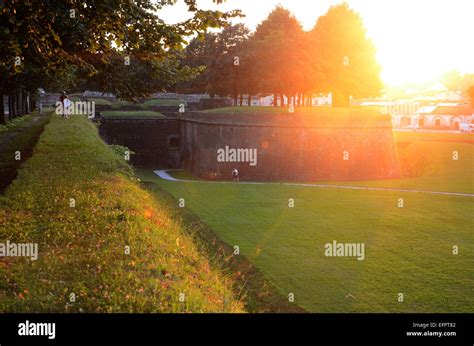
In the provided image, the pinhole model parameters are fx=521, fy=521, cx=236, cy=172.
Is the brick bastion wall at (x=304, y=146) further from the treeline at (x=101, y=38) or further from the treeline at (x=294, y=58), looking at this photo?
the treeline at (x=101, y=38)

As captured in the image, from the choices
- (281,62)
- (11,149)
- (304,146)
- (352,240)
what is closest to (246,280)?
(352,240)

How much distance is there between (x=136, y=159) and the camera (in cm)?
5288

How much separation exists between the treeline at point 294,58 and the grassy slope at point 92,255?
3793 centimetres

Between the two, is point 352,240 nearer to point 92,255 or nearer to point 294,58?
point 92,255

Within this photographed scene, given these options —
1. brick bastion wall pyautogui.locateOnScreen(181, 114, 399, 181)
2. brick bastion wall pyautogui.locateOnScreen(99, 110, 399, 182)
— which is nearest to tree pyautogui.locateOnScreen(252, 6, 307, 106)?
brick bastion wall pyautogui.locateOnScreen(99, 110, 399, 182)

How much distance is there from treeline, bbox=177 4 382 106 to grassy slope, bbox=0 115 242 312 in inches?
1493

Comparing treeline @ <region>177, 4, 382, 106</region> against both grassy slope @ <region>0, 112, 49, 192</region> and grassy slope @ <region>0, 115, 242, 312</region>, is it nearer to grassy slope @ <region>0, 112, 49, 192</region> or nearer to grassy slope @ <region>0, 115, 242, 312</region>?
grassy slope @ <region>0, 112, 49, 192</region>

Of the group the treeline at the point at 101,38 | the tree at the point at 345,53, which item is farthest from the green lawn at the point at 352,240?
the tree at the point at 345,53

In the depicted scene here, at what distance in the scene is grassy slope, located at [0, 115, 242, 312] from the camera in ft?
22.5

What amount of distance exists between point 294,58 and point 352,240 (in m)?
34.0

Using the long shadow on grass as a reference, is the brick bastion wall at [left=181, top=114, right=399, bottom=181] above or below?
above

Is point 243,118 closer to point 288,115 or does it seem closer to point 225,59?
point 288,115

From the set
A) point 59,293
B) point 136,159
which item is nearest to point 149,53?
point 59,293

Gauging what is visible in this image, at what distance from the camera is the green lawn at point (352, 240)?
13461mm
